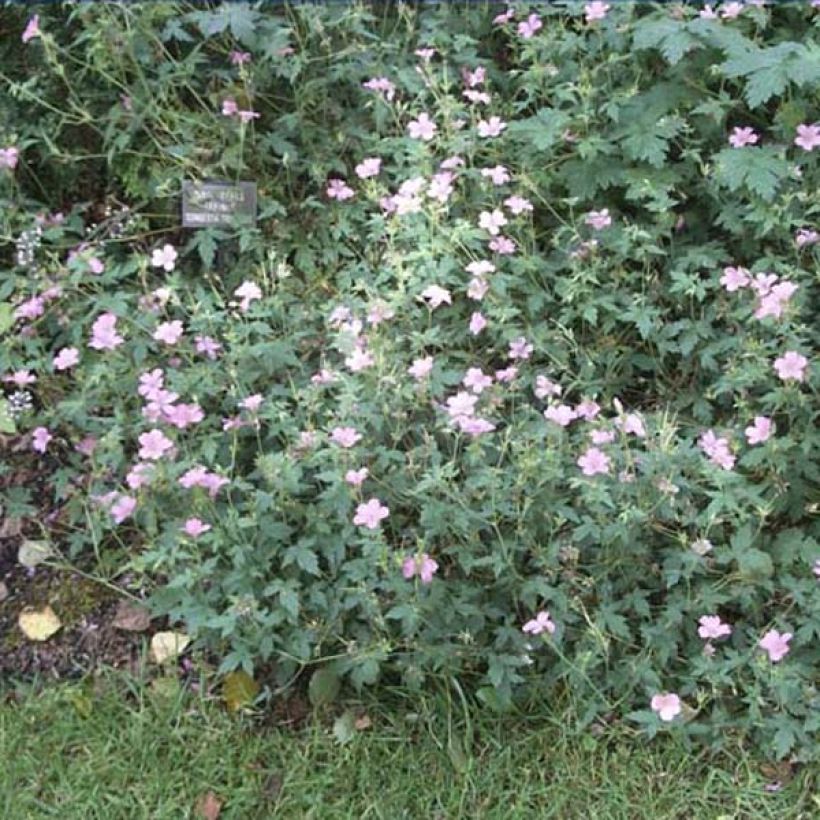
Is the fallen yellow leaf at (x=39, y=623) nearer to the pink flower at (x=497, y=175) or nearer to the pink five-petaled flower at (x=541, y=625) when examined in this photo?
the pink five-petaled flower at (x=541, y=625)

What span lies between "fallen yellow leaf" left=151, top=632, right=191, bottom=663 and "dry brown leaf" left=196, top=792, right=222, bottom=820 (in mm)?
393

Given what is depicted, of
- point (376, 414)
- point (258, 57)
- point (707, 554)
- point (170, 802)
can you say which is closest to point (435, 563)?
point (376, 414)

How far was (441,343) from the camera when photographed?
319 centimetres

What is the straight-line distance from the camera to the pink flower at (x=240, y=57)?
11.8ft

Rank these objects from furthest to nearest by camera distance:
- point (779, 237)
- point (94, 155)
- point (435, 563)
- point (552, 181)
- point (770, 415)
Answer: point (94, 155) < point (552, 181) < point (779, 237) < point (770, 415) < point (435, 563)

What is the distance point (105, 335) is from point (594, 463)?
4.26 feet

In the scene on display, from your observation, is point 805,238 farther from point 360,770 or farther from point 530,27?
point 360,770

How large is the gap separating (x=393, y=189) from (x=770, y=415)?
135 centimetres

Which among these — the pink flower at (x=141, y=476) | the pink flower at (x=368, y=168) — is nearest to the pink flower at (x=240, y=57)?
the pink flower at (x=368, y=168)

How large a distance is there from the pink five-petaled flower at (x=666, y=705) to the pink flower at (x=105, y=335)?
1605mm

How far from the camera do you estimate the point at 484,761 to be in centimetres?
287

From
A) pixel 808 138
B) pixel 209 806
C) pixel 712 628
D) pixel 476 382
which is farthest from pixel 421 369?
pixel 808 138

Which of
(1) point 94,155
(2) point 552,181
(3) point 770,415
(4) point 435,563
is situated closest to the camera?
(4) point 435,563

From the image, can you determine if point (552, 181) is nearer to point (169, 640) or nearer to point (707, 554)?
point (707, 554)
